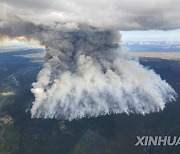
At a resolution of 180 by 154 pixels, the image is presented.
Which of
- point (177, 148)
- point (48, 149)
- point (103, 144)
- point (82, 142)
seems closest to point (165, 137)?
point (177, 148)

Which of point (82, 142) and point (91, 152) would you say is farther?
point (82, 142)

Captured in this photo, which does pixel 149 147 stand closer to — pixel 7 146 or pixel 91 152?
pixel 91 152

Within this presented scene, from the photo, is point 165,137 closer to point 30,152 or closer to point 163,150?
point 163,150

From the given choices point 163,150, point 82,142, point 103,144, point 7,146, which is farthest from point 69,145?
point 163,150

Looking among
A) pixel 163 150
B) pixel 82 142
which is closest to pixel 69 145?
pixel 82 142

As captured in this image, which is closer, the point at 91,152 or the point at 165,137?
the point at 91,152

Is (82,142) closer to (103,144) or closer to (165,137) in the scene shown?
(103,144)

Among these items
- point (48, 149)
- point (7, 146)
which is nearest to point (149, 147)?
point (48, 149)
